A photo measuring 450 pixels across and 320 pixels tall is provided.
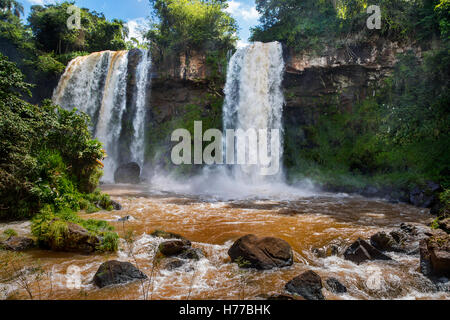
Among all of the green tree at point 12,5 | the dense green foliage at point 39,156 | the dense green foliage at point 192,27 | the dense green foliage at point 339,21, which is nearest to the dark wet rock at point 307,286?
the dense green foliage at point 39,156

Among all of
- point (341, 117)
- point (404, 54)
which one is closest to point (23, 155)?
point (341, 117)

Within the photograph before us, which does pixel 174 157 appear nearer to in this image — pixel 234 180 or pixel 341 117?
pixel 234 180

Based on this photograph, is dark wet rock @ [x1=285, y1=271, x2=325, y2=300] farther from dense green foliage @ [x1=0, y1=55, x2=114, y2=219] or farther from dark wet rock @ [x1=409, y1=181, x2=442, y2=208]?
dark wet rock @ [x1=409, y1=181, x2=442, y2=208]

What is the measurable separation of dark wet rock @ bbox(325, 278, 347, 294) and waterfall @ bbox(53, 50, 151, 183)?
756 inches

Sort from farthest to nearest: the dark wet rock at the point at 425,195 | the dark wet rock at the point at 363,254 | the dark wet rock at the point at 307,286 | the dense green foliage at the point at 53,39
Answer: the dense green foliage at the point at 53,39 < the dark wet rock at the point at 425,195 < the dark wet rock at the point at 363,254 < the dark wet rock at the point at 307,286

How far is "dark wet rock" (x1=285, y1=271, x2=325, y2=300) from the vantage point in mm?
3533

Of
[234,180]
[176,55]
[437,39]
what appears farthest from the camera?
[176,55]

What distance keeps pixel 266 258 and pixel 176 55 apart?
63.6 feet

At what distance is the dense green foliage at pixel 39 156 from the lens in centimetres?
680

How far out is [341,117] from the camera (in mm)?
18297

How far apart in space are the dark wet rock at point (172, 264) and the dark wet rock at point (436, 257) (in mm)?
4005

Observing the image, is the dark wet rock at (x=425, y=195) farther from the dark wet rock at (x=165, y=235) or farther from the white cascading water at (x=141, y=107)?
the white cascading water at (x=141, y=107)

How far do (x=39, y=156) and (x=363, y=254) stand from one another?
879cm

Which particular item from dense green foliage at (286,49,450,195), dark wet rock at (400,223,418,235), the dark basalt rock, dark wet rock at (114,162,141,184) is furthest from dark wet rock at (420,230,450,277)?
dark wet rock at (114,162,141,184)
